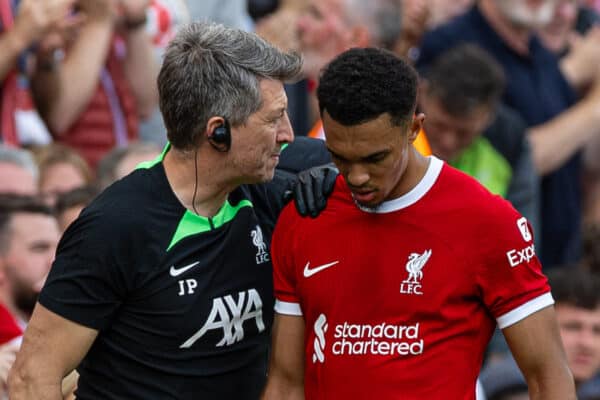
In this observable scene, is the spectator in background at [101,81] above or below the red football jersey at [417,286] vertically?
below

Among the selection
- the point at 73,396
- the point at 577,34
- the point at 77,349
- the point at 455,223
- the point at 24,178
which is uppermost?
the point at 455,223

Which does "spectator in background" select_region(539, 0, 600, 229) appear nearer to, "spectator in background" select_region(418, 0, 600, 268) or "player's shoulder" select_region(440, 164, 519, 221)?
"spectator in background" select_region(418, 0, 600, 268)

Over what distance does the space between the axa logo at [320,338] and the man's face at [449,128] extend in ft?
8.54

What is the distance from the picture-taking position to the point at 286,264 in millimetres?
4055

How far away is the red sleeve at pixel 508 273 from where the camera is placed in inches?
149

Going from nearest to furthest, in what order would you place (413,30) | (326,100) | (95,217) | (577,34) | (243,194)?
(326,100) → (95,217) → (243,194) → (413,30) → (577,34)

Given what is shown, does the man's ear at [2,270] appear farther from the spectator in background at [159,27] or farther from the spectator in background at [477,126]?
the spectator in background at [477,126]

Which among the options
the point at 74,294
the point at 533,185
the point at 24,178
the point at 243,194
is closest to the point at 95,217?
the point at 74,294

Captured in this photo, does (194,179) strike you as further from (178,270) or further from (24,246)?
(24,246)

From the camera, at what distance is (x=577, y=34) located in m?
9.24

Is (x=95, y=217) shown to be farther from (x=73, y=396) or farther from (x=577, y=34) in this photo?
(x=577, y=34)

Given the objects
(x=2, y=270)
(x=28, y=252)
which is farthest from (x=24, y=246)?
(x=2, y=270)

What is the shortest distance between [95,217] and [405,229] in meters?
0.91

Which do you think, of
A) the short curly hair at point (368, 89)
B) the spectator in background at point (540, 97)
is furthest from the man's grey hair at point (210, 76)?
the spectator in background at point (540, 97)
